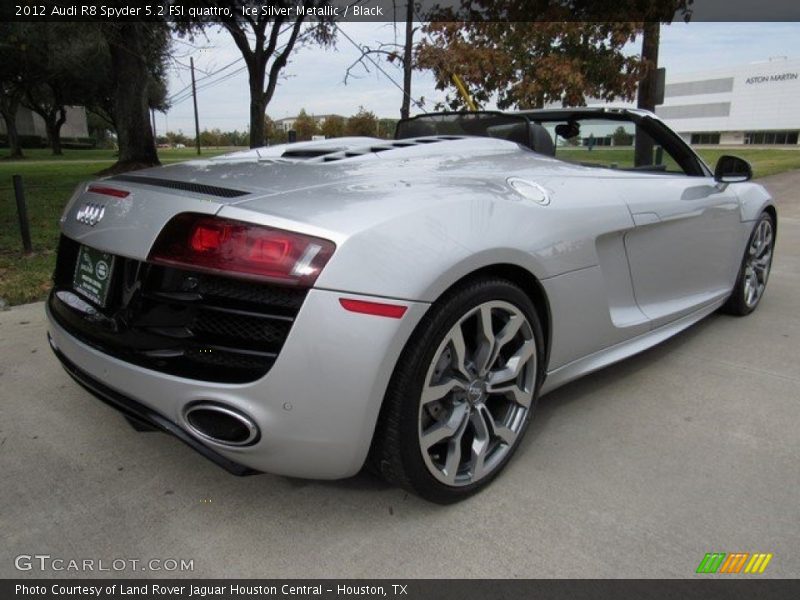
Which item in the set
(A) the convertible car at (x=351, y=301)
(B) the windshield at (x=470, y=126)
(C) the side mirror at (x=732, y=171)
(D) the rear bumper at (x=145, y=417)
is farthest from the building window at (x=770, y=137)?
(D) the rear bumper at (x=145, y=417)

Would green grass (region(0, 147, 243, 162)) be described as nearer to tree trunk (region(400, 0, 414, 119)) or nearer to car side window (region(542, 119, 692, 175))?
tree trunk (region(400, 0, 414, 119))

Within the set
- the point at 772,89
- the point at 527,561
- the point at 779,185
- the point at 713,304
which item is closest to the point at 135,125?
the point at 713,304

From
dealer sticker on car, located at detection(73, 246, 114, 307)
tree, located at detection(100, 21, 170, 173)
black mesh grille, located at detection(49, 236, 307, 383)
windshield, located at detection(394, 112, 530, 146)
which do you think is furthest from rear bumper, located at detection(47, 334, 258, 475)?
tree, located at detection(100, 21, 170, 173)

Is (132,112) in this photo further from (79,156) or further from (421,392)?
(79,156)

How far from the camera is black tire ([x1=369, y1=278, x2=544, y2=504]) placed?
1853 mm

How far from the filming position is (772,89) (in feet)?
265

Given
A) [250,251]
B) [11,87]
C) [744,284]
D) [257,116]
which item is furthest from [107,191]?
[11,87]

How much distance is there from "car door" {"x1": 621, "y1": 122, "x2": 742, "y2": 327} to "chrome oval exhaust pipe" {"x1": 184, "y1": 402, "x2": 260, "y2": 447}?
6.13 feet

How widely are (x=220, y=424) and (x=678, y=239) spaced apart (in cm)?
249

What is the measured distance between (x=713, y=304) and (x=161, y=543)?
11.0ft
